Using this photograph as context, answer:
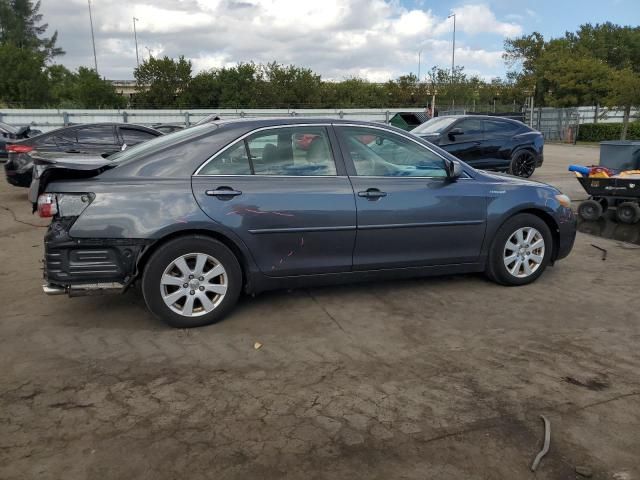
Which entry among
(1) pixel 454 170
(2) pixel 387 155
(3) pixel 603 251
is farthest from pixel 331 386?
(3) pixel 603 251

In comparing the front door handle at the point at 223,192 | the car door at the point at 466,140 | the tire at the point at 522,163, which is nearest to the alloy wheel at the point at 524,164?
the tire at the point at 522,163

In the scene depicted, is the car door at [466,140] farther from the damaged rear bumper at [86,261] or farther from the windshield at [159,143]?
the damaged rear bumper at [86,261]

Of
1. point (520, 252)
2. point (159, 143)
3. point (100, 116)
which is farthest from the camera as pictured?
point (100, 116)

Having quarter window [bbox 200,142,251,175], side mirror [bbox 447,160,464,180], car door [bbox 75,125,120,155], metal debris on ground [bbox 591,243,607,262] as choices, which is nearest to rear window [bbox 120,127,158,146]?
car door [bbox 75,125,120,155]

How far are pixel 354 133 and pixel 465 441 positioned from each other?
109 inches

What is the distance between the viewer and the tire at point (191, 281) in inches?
162

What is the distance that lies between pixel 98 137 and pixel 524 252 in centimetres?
882

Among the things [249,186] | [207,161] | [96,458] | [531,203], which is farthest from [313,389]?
[531,203]

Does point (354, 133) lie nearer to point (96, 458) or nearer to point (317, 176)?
point (317, 176)

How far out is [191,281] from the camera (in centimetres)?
422

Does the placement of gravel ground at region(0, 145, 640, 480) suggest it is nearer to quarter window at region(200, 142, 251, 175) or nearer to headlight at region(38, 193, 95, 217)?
headlight at region(38, 193, 95, 217)

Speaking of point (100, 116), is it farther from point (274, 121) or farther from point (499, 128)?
point (274, 121)

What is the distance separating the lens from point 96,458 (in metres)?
2.72

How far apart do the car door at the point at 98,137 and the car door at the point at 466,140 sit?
6.78 meters
